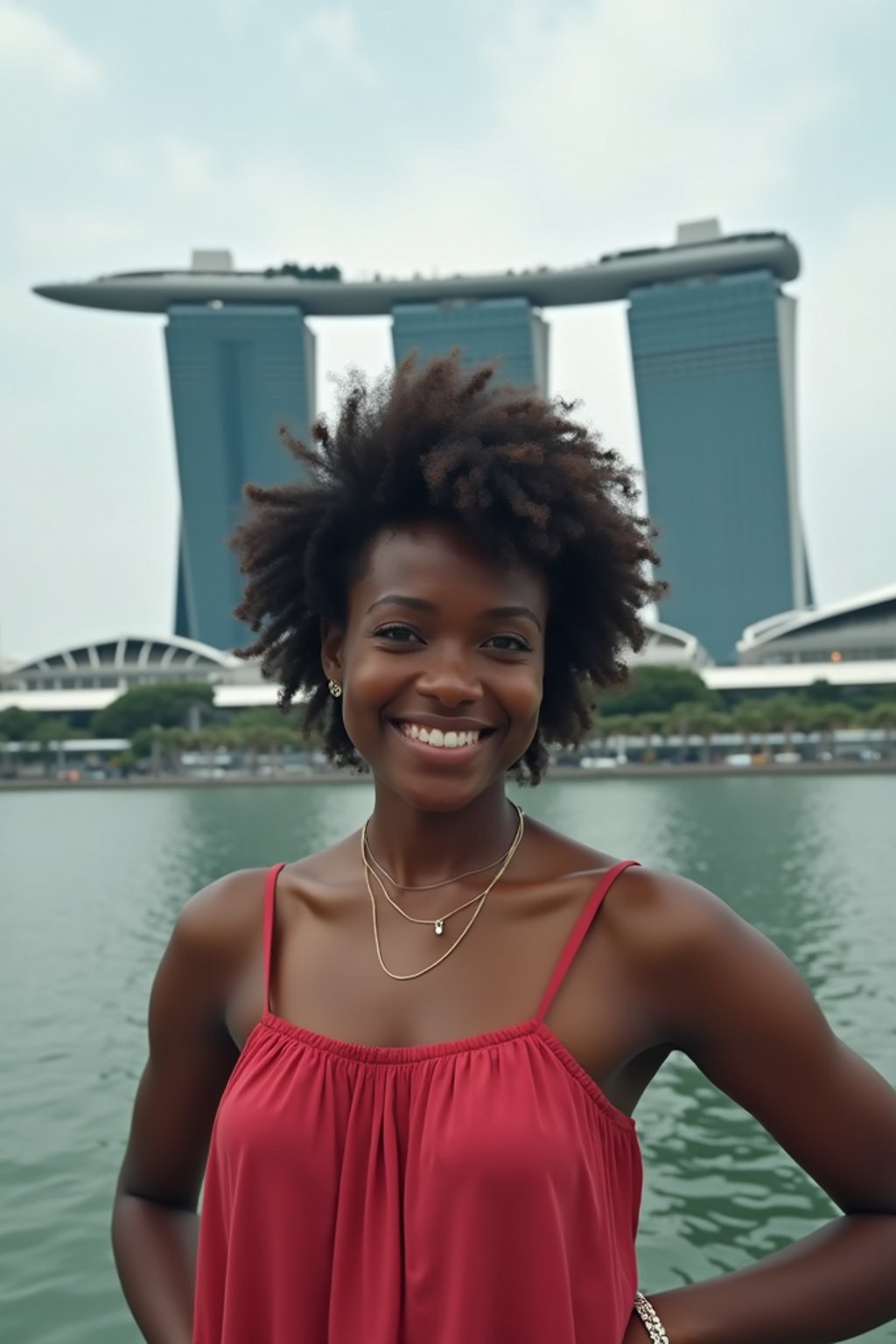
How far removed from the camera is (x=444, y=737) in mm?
1398

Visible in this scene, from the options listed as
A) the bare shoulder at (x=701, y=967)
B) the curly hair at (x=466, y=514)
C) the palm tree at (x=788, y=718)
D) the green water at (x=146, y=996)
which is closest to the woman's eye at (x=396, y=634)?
the curly hair at (x=466, y=514)

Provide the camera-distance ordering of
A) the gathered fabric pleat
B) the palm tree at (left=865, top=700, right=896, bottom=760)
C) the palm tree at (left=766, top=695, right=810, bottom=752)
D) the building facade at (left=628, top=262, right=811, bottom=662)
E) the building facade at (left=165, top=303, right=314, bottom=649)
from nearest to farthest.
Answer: the gathered fabric pleat
the palm tree at (left=865, top=700, right=896, bottom=760)
the palm tree at (left=766, top=695, right=810, bottom=752)
the building facade at (left=628, top=262, right=811, bottom=662)
the building facade at (left=165, top=303, right=314, bottom=649)

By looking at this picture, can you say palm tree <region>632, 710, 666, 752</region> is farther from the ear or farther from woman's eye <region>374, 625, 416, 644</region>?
woman's eye <region>374, 625, 416, 644</region>

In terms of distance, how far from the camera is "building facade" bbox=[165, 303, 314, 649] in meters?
88.2

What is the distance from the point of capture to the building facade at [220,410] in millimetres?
88188

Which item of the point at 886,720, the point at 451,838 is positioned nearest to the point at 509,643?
the point at 451,838

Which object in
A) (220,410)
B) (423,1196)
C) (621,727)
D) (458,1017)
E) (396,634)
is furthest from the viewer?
(220,410)

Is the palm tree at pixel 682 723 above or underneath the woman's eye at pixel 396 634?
underneath

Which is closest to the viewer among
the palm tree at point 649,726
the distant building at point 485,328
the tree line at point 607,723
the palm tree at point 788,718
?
the palm tree at point 788,718

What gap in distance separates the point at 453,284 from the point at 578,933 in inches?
3738

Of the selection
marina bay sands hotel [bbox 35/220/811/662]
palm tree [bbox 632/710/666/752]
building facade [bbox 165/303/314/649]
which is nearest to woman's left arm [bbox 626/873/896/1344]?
palm tree [bbox 632/710/666/752]

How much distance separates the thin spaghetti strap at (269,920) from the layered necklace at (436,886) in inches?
4.2

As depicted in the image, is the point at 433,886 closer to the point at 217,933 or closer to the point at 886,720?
the point at 217,933

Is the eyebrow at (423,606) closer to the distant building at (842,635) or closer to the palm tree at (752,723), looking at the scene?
the palm tree at (752,723)
